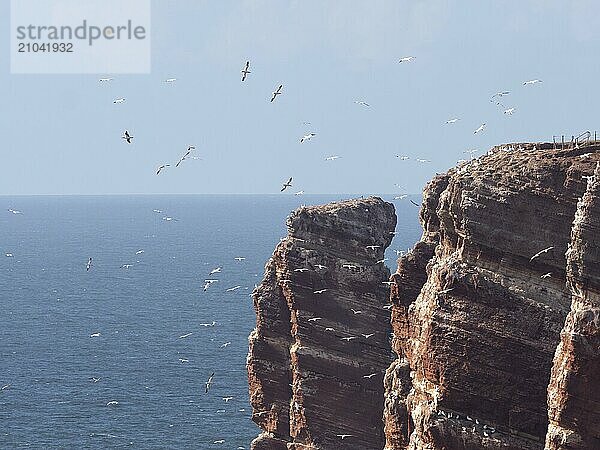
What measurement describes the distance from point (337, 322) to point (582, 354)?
31005 millimetres

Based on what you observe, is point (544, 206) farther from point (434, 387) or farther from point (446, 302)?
point (434, 387)

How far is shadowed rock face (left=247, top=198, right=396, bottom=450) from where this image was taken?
62.2 m

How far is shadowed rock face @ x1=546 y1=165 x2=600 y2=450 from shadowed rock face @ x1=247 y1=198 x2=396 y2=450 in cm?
2914

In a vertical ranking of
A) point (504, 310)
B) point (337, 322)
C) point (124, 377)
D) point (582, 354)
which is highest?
point (504, 310)

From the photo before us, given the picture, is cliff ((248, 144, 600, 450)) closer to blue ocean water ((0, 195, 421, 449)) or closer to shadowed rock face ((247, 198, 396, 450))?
shadowed rock face ((247, 198, 396, 450))

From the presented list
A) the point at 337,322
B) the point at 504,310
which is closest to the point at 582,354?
the point at 504,310

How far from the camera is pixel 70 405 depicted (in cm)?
12456

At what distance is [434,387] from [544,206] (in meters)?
7.87

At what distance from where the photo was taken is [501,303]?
122ft

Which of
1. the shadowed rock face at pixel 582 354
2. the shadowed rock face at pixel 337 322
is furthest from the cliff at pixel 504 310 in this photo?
the shadowed rock face at pixel 337 322

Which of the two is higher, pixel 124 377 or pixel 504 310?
pixel 504 310

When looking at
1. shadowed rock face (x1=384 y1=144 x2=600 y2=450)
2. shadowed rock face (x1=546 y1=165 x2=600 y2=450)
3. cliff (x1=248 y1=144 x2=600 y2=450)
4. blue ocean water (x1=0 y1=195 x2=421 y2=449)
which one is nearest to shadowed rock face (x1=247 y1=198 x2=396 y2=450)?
cliff (x1=248 y1=144 x2=600 y2=450)

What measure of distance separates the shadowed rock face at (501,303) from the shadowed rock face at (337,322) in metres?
23.5

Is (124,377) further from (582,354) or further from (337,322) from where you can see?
(582,354)
